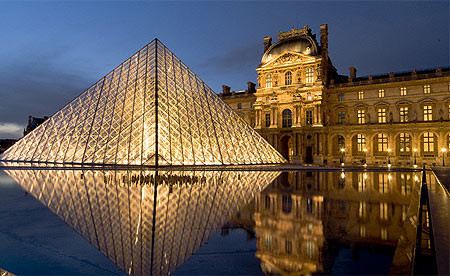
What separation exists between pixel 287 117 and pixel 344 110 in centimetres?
720

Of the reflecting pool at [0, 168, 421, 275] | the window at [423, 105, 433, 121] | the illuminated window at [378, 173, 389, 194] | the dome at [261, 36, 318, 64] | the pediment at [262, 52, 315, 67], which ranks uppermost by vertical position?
the dome at [261, 36, 318, 64]

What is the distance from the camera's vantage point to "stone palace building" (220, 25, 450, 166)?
3419 cm

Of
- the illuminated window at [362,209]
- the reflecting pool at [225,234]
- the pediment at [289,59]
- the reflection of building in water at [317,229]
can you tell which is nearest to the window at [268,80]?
the pediment at [289,59]

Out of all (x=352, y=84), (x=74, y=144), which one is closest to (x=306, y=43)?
(x=352, y=84)

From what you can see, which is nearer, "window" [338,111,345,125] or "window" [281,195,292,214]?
"window" [281,195,292,214]

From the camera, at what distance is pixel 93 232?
457 centimetres

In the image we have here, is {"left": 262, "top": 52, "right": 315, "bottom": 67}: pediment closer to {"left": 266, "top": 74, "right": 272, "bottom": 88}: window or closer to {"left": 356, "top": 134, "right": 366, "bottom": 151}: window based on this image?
{"left": 266, "top": 74, "right": 272, "bottom": 88}: window

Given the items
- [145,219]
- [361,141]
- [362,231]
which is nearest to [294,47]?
[361,141]

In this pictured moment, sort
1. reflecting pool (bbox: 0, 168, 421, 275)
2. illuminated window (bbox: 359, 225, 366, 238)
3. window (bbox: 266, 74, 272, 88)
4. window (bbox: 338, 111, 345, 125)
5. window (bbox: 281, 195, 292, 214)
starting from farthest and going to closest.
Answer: window (bbox: 266, 74, 272, 88) < window (bbox: 338, 111, 345, 125) < window (bbox: 281, 195, 292, 214) < illuminated window (bbox: 359, 225, 366, 238) < reflecting pool (bbox: 0, 168, 421, 275)

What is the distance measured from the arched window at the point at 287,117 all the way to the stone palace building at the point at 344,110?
0.44 ft

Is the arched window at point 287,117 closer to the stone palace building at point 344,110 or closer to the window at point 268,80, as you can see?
the stone palace building at point 344,110

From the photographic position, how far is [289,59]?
Answer: 40312 millimetres

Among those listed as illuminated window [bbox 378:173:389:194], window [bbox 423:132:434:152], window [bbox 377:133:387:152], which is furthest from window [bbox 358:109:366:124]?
illuminated window [bbox 378:173:389:194]

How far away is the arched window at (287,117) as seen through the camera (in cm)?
4119
